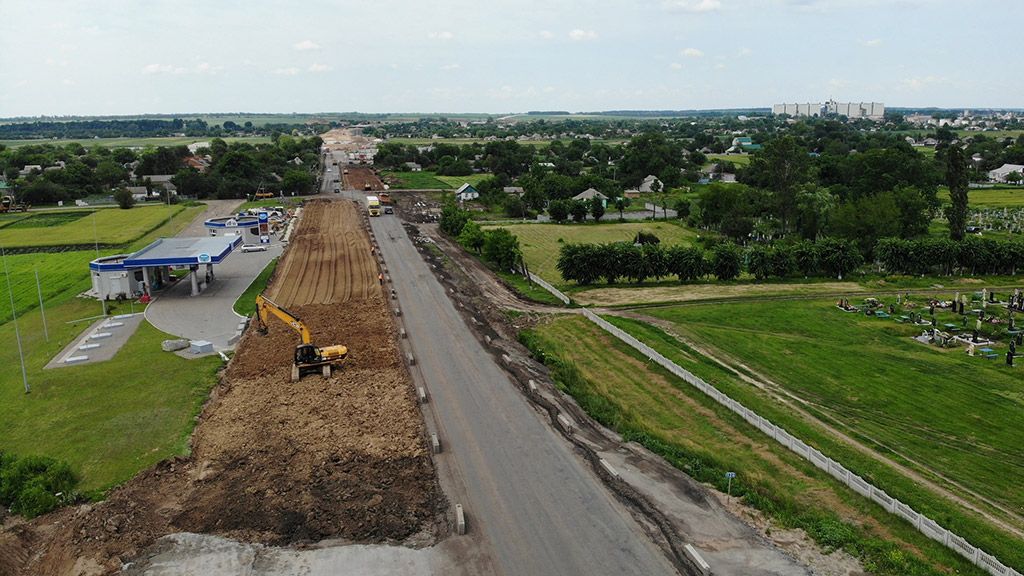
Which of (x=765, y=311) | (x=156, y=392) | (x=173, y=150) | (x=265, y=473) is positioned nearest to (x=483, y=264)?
(x=765, y=311)

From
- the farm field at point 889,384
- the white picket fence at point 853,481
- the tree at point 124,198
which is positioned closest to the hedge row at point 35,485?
the white picket fence at point 853,481

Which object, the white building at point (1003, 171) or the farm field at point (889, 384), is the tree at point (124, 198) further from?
the white building at point (1003, 171)

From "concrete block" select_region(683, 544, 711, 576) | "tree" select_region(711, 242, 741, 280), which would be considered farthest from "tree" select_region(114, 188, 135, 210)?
"concrete block" select_region(683, 544, 711, 576)

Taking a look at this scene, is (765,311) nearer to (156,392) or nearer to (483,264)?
(483,264)

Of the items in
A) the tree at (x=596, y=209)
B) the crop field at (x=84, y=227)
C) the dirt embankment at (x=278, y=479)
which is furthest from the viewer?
the tree at (x=596, y=209)

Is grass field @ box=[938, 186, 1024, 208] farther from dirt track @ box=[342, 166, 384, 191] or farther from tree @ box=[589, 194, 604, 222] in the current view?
dirt track @ box=[342, 166, 384, 191]

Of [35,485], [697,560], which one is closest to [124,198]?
[35,485]
